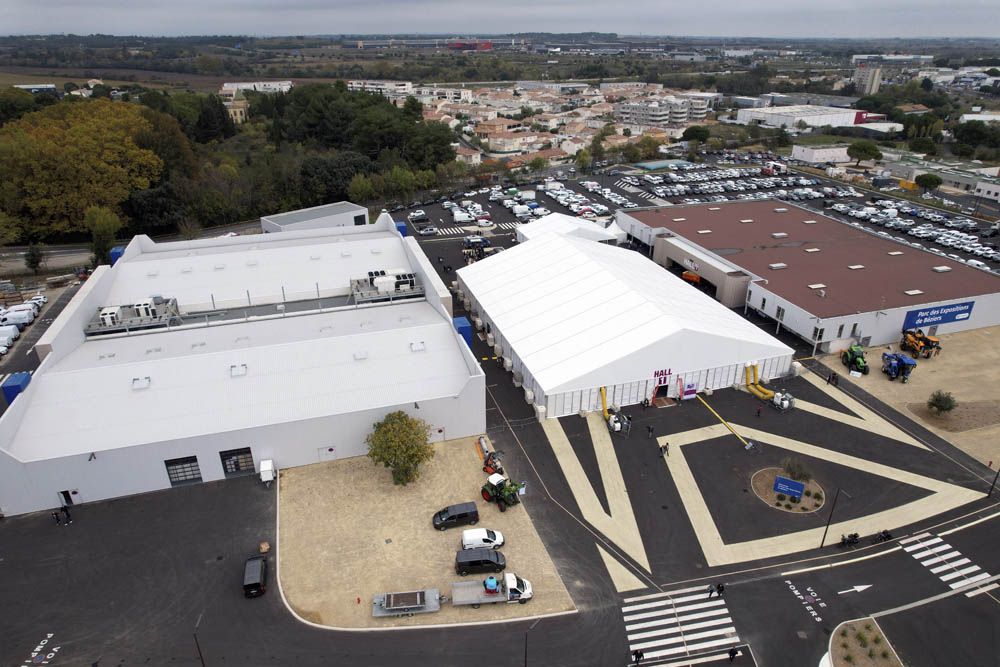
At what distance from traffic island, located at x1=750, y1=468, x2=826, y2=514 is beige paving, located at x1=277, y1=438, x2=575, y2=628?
10.4 m

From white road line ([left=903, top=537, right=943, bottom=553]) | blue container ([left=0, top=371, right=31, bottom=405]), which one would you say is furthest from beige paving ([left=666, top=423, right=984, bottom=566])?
blue container ([left=0, top=371, right=31, bottom=405])

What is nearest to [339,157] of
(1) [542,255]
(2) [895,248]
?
(1) [542,255]

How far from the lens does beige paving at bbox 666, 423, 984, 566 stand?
24.3 m

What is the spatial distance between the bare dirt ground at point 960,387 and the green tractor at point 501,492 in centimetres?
2227

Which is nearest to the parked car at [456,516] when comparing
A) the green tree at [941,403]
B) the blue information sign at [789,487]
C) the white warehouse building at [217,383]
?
the white warehouse building at [217,383]

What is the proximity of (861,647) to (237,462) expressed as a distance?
25.5 m

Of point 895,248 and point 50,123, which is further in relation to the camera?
point 50,123

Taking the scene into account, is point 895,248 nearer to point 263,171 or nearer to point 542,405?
point 542,405

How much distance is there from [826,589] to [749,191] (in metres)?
69.2

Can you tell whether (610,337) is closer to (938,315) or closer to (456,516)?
(456,516)

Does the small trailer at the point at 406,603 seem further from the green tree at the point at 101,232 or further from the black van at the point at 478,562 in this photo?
the green tree at the point at 101,232

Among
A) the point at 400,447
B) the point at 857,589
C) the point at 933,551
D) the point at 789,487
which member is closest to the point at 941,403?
the point at 933,551

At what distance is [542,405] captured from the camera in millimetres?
32219

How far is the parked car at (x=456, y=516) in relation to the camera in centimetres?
2518
